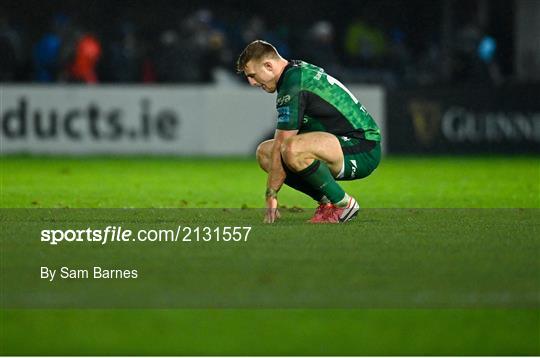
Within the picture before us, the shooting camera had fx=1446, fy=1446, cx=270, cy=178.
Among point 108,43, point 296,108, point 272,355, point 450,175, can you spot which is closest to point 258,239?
point 296,108

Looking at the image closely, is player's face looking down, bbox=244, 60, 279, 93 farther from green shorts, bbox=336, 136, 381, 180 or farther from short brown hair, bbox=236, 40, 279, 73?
green shorts, bbox=336, 136, 381, 180

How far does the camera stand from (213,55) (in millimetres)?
27297

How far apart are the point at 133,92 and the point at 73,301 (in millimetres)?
17900

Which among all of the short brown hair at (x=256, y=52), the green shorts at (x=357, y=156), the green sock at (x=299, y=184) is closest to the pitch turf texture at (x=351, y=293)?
the green sock at (x=299, y=184)

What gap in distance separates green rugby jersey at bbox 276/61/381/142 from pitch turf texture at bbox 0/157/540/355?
2.75 ft

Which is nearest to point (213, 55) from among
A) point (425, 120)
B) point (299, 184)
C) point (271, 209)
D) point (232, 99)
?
point (232, 99)

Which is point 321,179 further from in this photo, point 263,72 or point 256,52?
point 256,52

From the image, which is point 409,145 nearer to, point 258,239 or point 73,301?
point 258,239

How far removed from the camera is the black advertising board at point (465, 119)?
26.4 m

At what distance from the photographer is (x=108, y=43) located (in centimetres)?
3095

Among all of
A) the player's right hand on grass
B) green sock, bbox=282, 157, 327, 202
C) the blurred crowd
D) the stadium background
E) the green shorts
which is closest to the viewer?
the player's right hand on grass

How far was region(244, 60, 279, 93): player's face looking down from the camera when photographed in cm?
1190

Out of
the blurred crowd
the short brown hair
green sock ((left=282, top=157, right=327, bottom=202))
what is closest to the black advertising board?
the blurred crowd

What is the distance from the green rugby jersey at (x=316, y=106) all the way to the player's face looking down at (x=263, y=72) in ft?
0.23
